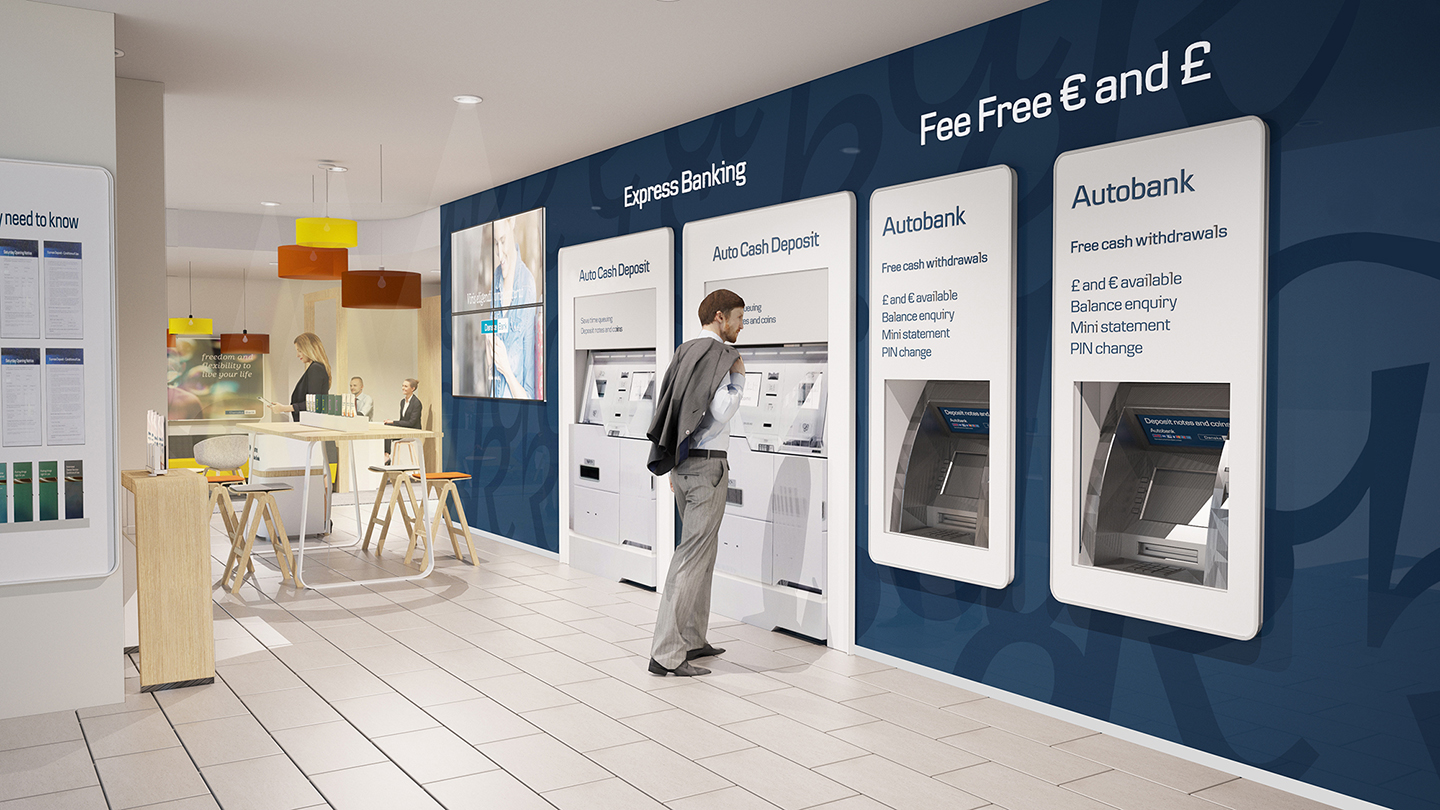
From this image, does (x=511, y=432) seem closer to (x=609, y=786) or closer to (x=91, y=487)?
(x=91, y=487)

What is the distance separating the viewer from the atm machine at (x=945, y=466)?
4230 mm

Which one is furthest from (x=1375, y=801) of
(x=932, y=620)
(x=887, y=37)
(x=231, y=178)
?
(x=231, y=178)

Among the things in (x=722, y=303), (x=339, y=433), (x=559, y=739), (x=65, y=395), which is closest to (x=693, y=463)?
(x=722, y=303)

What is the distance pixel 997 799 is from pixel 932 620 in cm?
129

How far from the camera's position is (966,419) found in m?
4.27

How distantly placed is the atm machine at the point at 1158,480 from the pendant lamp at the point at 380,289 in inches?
203

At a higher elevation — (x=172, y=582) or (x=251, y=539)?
(x=172, y=582)

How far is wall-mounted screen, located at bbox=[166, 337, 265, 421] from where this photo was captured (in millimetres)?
13875

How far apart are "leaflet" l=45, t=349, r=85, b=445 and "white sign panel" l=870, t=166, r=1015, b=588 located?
10.4 ft

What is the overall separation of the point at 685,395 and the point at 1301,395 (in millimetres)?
2254

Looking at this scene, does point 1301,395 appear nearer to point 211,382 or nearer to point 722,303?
point 722,303

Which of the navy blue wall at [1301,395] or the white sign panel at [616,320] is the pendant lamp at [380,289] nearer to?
the white sign panel at [616,320]

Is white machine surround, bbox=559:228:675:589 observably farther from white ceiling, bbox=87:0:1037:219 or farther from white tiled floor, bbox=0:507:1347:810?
white tiled floor, bbox=0:507:1347:810

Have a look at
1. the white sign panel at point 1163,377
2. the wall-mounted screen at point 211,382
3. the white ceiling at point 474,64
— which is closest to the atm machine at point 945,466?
the white sign panel at point 1163,377
